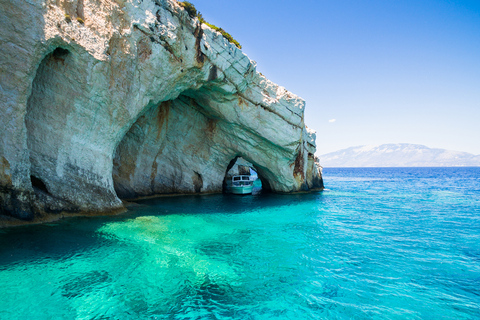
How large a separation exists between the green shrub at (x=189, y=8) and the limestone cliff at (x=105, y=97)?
20.5 inches

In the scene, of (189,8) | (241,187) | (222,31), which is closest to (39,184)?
(189,8)

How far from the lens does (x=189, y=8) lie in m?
18.5

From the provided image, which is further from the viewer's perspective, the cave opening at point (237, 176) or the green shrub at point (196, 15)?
the cave opening at point (237, 176)

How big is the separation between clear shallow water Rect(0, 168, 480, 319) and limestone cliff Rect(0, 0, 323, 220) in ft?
8.58

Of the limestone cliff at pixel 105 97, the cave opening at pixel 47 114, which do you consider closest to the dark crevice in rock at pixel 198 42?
the limestone cliff at pixel 105 97

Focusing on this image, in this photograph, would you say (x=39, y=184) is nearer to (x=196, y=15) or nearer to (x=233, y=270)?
(x=233, y=270)

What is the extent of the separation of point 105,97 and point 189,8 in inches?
342

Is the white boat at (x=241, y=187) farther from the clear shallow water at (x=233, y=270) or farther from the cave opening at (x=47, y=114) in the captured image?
the cave opening at (x=47, y=114)

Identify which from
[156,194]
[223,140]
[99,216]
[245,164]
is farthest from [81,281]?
[245,164]

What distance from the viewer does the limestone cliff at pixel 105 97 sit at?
39.9 ft

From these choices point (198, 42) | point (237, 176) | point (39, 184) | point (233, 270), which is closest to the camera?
point (233, 270)

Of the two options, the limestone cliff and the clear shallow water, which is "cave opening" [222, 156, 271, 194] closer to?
the limestone cliff

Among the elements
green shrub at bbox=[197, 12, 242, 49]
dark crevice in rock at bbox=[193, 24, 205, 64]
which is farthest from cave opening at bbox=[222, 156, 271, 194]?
dark crevice in rock at bbox=[193, 24, 205, 64]

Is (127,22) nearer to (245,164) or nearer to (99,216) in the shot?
(99,216)
